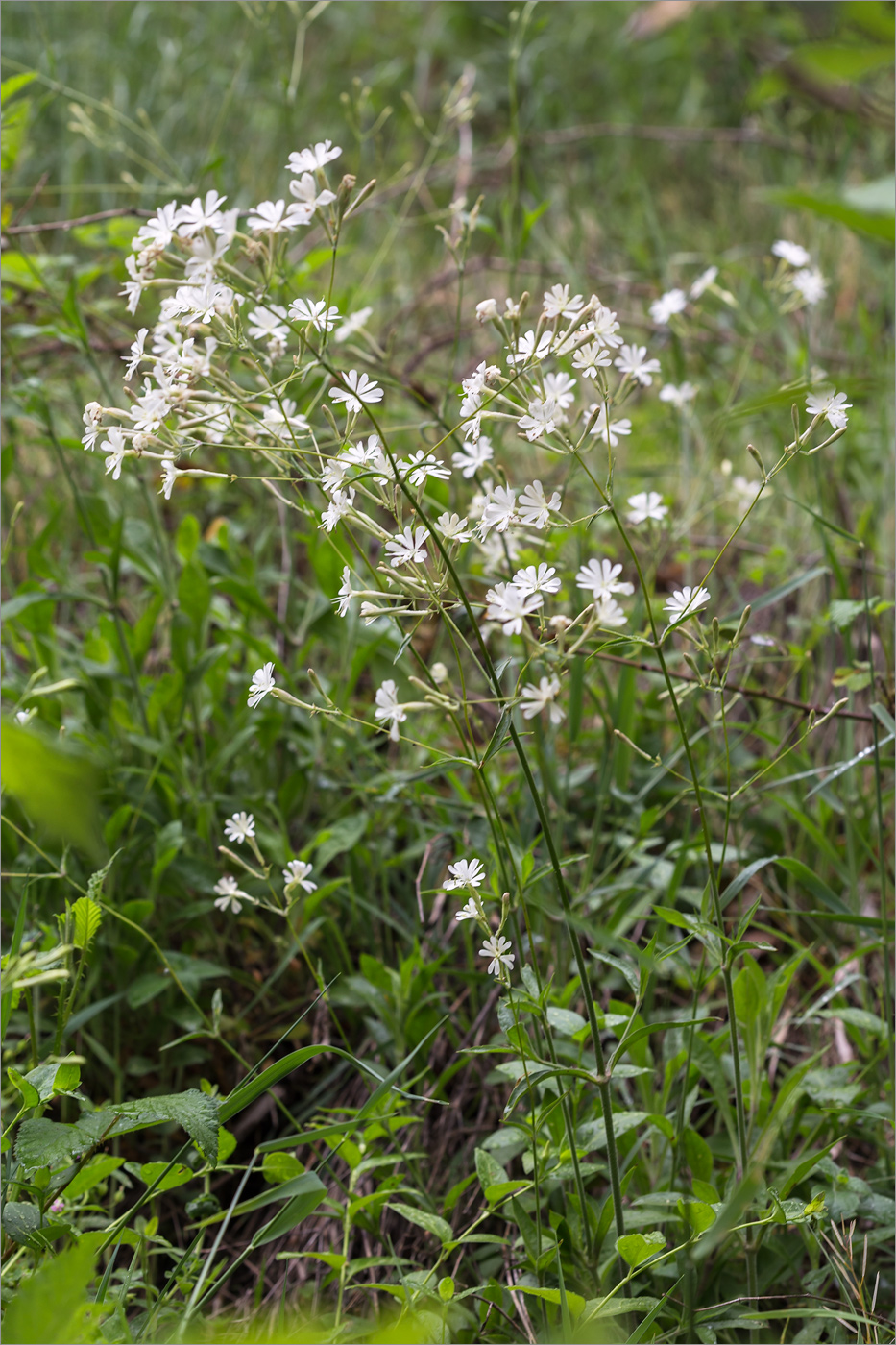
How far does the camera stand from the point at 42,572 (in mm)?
1534

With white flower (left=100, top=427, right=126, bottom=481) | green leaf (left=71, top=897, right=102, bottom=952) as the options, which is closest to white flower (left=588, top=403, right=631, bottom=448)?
white flower (left=100, top=427, right=126, bottom=481)

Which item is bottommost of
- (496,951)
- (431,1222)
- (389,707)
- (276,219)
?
(431,1222)

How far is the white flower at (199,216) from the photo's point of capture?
0.90 metres

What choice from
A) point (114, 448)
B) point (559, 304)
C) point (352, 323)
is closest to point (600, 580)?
point (559, 304)

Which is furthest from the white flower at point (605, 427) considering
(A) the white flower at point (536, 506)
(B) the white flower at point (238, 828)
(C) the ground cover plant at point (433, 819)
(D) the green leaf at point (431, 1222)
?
(D) the green leaf at point (431, 1222)

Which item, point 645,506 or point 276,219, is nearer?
point 276,219

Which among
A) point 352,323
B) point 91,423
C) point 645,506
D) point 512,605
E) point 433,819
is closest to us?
point 512,605

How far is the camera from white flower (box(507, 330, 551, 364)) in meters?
Answer: 0.89

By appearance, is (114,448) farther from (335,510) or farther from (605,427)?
(605,427)

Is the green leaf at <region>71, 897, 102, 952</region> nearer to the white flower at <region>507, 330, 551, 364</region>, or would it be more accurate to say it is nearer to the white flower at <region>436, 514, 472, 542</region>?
the white flower at <region>436, 514, 472, 542</region>

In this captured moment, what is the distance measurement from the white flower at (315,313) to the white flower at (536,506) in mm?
238

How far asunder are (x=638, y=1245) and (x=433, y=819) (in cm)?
76

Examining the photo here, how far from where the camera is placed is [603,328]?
878 millimetres

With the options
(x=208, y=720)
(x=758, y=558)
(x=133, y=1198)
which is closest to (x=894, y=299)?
(x=758, y=558)
